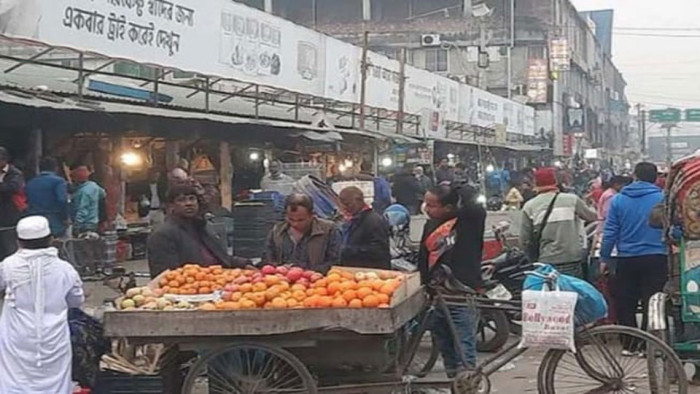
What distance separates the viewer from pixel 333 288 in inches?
234

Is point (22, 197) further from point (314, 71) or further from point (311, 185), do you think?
point (314, 71)

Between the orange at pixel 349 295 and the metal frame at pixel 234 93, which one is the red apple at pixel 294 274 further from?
the metal frame at pixel 234 93

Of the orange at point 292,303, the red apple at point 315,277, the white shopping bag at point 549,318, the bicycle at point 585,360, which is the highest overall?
the red apple at point 315,277

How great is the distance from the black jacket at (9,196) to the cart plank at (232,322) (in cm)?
430

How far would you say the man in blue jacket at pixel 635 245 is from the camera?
827 centimetres

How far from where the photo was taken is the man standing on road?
9008mm

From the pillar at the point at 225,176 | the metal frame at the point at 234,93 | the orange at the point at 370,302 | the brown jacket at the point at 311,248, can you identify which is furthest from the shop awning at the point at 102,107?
the orange at the point at 370,302

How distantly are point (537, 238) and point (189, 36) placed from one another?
6.85 metres

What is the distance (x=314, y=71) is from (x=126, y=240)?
5.85 m

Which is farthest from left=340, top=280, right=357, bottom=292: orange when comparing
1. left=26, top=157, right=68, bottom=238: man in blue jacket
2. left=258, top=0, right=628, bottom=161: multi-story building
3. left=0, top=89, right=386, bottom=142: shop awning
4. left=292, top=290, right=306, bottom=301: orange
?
left=258, top=0, right=628, bottom=161: multi-story building

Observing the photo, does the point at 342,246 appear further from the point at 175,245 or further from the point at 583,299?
the point at 583,299

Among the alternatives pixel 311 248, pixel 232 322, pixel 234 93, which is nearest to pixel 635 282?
pixel 311 248

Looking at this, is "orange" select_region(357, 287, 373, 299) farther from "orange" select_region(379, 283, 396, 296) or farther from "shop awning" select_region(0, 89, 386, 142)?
"shop awning" select_region(0, 89, 386, 142)

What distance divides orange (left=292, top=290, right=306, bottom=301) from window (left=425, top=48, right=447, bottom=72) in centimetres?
4985
